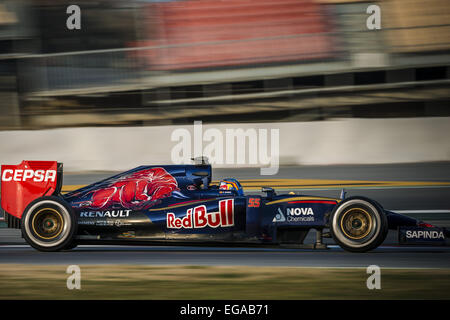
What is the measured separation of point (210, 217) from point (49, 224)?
1.91 metres

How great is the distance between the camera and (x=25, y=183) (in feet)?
24.3

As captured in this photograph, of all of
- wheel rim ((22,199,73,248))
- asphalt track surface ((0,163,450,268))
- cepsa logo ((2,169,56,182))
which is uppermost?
cepsa logo ((2,169,56,182))

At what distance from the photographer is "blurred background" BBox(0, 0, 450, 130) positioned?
686 inches

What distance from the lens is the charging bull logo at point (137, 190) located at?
721 cm

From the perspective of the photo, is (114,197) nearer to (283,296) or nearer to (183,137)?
(283,296)

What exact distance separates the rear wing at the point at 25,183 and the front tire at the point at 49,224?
0.24 meters

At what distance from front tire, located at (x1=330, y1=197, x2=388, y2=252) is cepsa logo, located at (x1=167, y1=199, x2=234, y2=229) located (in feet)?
3.67

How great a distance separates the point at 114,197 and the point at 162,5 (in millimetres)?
12865

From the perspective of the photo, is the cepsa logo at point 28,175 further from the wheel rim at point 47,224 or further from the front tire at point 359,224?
the front tire at point 359,224

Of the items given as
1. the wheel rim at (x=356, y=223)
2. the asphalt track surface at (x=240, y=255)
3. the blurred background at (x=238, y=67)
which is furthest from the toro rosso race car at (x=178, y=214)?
the blurred background at (x=238, y=67)

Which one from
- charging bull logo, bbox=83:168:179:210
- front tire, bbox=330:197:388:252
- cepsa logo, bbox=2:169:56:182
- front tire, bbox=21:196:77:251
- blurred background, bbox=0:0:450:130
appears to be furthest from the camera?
blurred background, bbox=0:0:450:130

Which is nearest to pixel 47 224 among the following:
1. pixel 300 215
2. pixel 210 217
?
pixel 210 217

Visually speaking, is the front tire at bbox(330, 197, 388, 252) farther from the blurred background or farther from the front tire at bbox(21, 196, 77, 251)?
the blurred background

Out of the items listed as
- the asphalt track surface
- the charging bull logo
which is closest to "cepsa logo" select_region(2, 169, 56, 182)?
the charging bull logo
